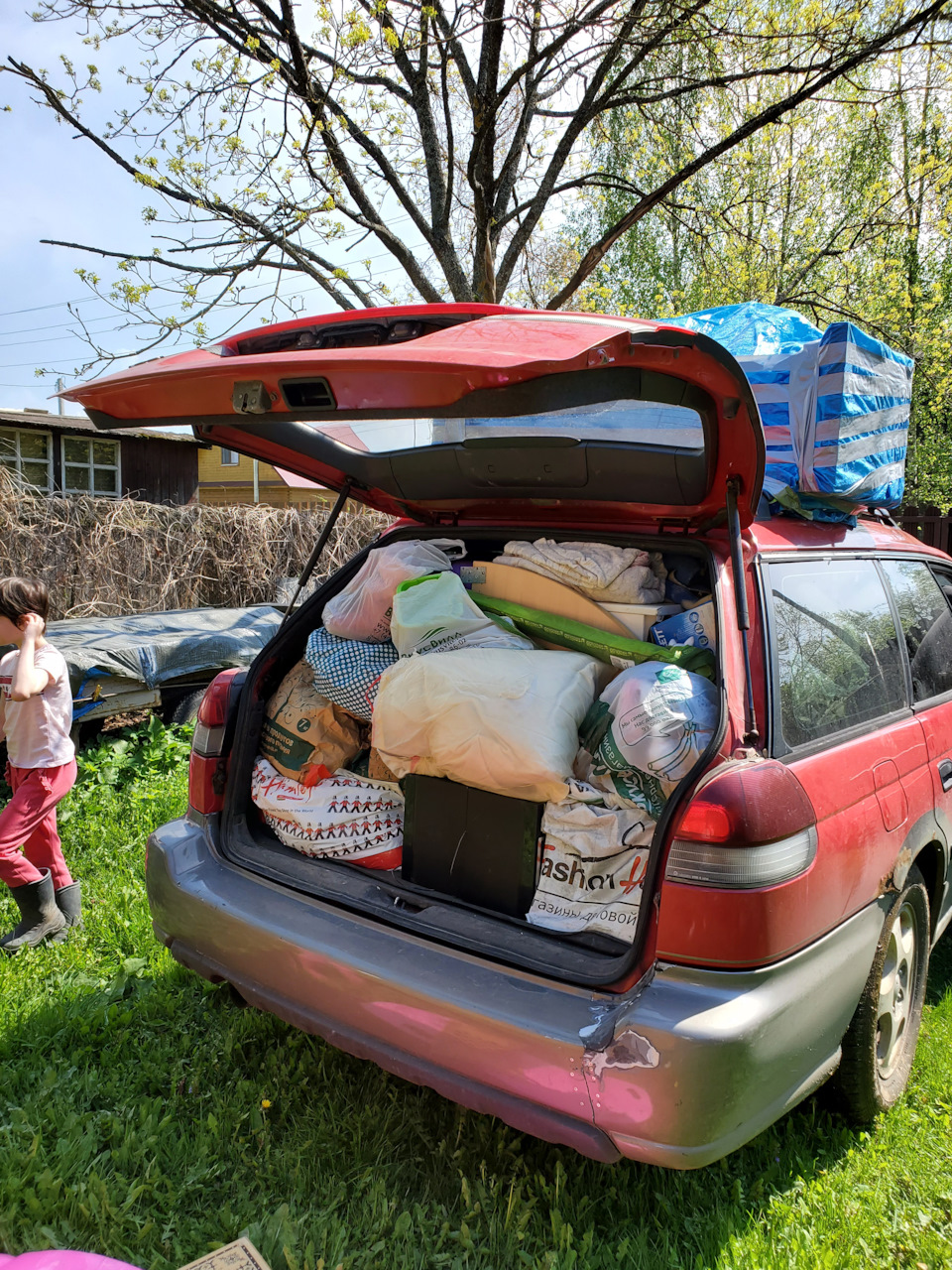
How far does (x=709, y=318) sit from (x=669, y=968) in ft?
9.21

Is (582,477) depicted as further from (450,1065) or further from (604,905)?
(450,1065)

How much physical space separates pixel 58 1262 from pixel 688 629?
2043mm

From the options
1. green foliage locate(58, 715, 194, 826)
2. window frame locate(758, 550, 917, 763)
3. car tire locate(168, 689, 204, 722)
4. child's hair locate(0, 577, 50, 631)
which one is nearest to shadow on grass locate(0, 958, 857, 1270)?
window frame locate(758, 550, 917, 763)

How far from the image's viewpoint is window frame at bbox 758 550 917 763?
80.0 inches

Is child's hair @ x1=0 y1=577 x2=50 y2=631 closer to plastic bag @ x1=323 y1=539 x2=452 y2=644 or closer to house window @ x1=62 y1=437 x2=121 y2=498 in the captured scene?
plastic bag @ x1=323 y1=539 x2=452 y2=644

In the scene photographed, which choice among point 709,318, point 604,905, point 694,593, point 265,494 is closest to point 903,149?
point 709,318

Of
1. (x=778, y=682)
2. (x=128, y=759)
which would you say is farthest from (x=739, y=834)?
(x=128, y=759)

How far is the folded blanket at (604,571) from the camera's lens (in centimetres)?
269

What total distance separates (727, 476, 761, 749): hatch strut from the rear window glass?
203mm

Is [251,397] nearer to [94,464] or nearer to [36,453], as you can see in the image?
[36,453]

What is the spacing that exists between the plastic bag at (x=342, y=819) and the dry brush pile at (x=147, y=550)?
628cm

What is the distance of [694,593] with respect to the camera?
2832 mm

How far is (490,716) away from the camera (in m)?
2.20

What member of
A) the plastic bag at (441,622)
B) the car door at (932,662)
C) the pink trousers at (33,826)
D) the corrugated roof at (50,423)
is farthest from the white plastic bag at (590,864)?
the corrugated roof at (50,423)
